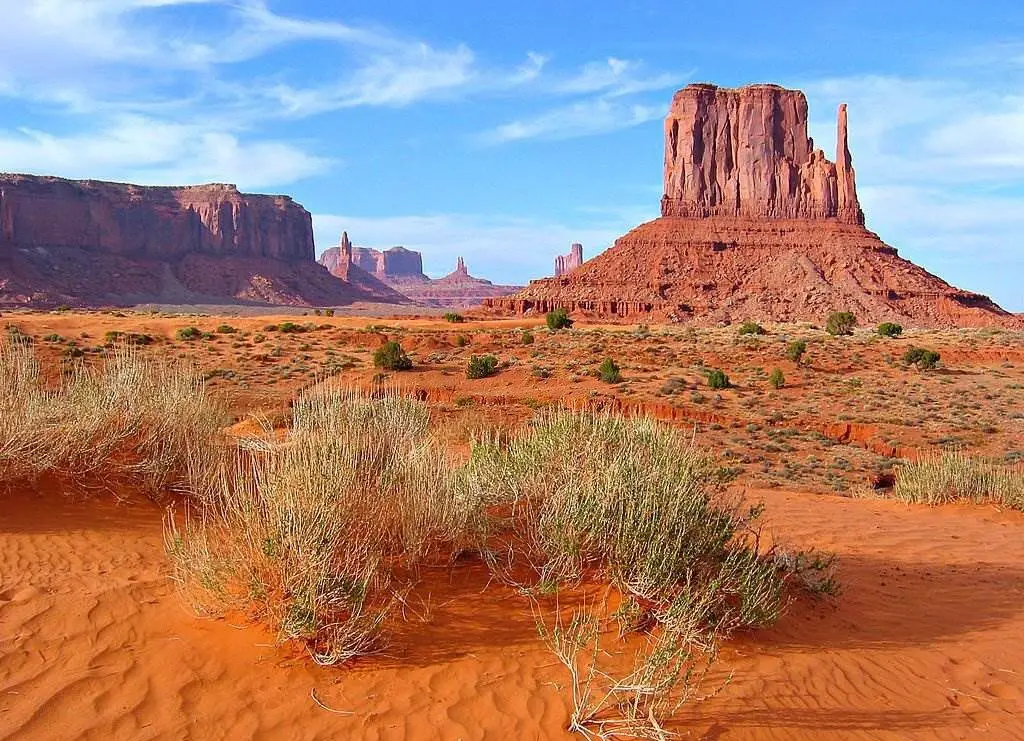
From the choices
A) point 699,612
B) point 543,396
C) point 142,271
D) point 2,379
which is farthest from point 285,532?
point 142,271

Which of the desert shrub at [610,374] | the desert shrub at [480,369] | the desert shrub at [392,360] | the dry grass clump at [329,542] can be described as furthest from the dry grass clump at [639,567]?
the desert shrub at [392,360]

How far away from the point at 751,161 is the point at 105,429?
94.3 m

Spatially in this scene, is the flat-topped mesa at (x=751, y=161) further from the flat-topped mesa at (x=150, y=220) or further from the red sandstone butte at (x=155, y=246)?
the flat-topped mesa at (x=150, y=220)

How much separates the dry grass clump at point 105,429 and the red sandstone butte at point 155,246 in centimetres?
9818

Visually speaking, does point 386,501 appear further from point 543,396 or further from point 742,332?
point 742,332

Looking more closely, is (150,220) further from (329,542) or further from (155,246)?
(329,542)

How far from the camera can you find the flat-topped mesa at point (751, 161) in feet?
292

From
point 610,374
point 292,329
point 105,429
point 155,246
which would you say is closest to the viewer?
point 105,429

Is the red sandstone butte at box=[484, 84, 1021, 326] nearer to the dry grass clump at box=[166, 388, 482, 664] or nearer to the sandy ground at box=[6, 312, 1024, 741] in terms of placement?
the sandy ground at box=[6, 312, 1024, 741]

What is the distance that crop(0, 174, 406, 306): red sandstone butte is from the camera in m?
109

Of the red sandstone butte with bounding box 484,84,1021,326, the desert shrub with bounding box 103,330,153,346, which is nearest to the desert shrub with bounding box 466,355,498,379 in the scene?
the desert shrub with bounding box 103,330,153,346

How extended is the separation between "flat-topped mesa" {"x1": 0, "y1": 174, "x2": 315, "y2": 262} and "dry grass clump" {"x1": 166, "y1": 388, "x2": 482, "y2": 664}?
413ft

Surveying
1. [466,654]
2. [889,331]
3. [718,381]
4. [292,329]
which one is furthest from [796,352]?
[466,654]

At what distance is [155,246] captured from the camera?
130 meters
